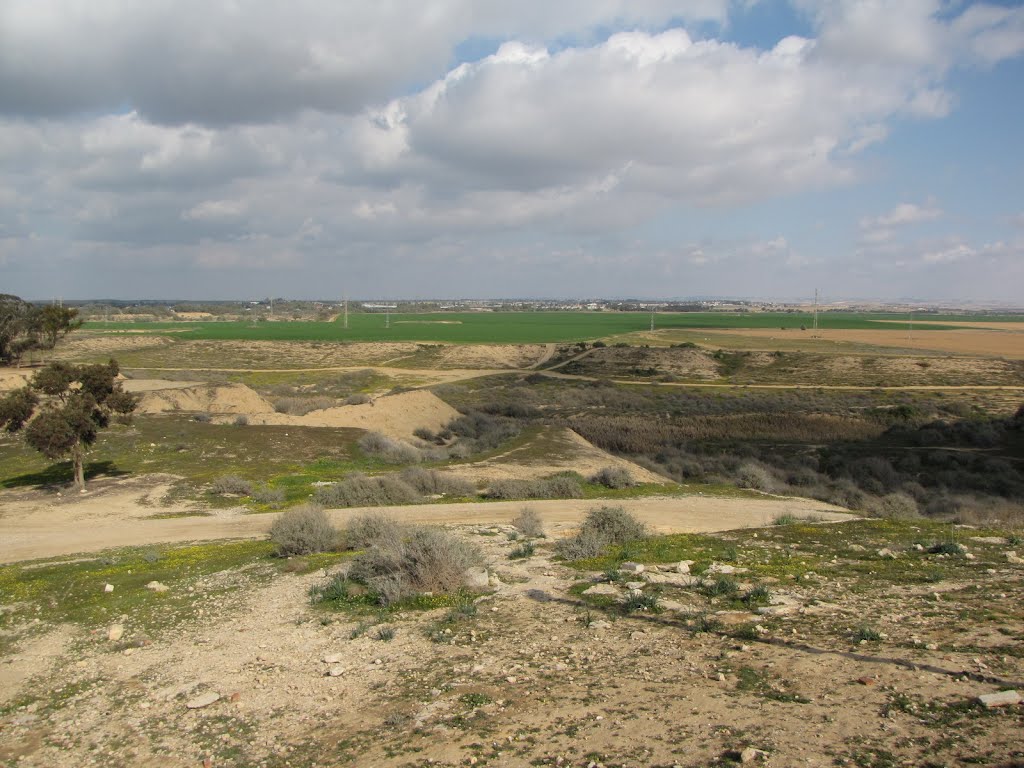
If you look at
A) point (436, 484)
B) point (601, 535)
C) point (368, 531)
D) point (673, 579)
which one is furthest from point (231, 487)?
point (673, 579)

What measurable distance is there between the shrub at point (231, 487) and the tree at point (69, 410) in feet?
15.0

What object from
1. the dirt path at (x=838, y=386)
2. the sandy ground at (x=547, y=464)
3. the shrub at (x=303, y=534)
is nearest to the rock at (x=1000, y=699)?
the shrub at (x=303, y=534)

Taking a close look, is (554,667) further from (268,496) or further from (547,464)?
(547,464)

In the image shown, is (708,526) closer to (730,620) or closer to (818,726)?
(730,620)

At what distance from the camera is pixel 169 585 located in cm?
1242

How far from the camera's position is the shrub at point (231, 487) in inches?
906

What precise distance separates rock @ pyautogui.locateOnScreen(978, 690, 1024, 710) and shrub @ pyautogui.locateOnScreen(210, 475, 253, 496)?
21.5 m

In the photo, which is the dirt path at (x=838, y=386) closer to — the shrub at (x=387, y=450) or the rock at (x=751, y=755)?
the shrub at (x=387, y=450)

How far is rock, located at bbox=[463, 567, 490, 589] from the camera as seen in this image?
11469 millimetres

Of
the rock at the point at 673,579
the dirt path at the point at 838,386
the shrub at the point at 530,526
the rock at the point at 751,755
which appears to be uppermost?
the rock at the point at 751,755

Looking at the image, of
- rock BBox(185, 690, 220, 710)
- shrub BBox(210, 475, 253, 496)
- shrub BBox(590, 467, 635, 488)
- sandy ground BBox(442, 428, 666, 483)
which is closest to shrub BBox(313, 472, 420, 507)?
shrub BBox(210, 475, 253, 496)

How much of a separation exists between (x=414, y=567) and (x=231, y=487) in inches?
558

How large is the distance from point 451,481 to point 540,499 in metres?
3.59

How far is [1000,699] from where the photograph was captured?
250 inches
